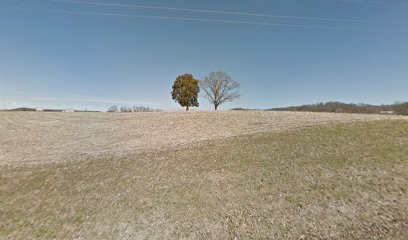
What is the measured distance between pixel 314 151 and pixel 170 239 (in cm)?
861

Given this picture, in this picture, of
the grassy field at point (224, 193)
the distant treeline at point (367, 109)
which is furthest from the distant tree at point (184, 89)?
the grassy field at point (224, 193)

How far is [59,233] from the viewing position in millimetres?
6918

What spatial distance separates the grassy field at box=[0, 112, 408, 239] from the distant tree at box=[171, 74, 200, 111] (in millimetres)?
34219

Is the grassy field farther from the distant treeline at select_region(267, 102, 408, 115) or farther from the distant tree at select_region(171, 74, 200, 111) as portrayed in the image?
the distant tree at select_region(171, 74, 200, 111)

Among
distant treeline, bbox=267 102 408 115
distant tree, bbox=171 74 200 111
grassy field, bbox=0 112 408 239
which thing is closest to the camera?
grassy field, bbox=0 112 408 239

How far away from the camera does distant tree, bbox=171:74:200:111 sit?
4694 centimetres

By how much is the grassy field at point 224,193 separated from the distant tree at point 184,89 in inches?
1347

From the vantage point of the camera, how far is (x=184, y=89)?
46.8m

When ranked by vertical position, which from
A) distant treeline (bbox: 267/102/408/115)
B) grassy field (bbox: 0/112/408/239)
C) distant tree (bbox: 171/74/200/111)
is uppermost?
distant tree (bbox: 171/74/200/111)

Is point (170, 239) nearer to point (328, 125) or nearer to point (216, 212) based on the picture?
point (216, 212)

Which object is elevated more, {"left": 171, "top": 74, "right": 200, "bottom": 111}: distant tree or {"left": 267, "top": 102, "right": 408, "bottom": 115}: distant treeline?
{"left": 171, "top": 74, "right": 200, "bottom": 111}: distant tree

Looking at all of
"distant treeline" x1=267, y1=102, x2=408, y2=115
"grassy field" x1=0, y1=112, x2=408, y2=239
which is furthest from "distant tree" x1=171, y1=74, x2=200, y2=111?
"grassy field" x1=0, y1=112, x2=408, y2=239

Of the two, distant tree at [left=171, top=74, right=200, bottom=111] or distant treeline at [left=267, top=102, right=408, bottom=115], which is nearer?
distant treeline at [left=267, top=102, right=408, bottom=115]

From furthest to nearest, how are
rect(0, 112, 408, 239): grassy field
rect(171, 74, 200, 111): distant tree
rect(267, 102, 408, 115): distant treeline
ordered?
1. rect(171, 74, 200, 111): distant tree
2. rect(267, 102, 408, 115): distant treeline
3. rect(0, 112, 408, 239): grassy field
